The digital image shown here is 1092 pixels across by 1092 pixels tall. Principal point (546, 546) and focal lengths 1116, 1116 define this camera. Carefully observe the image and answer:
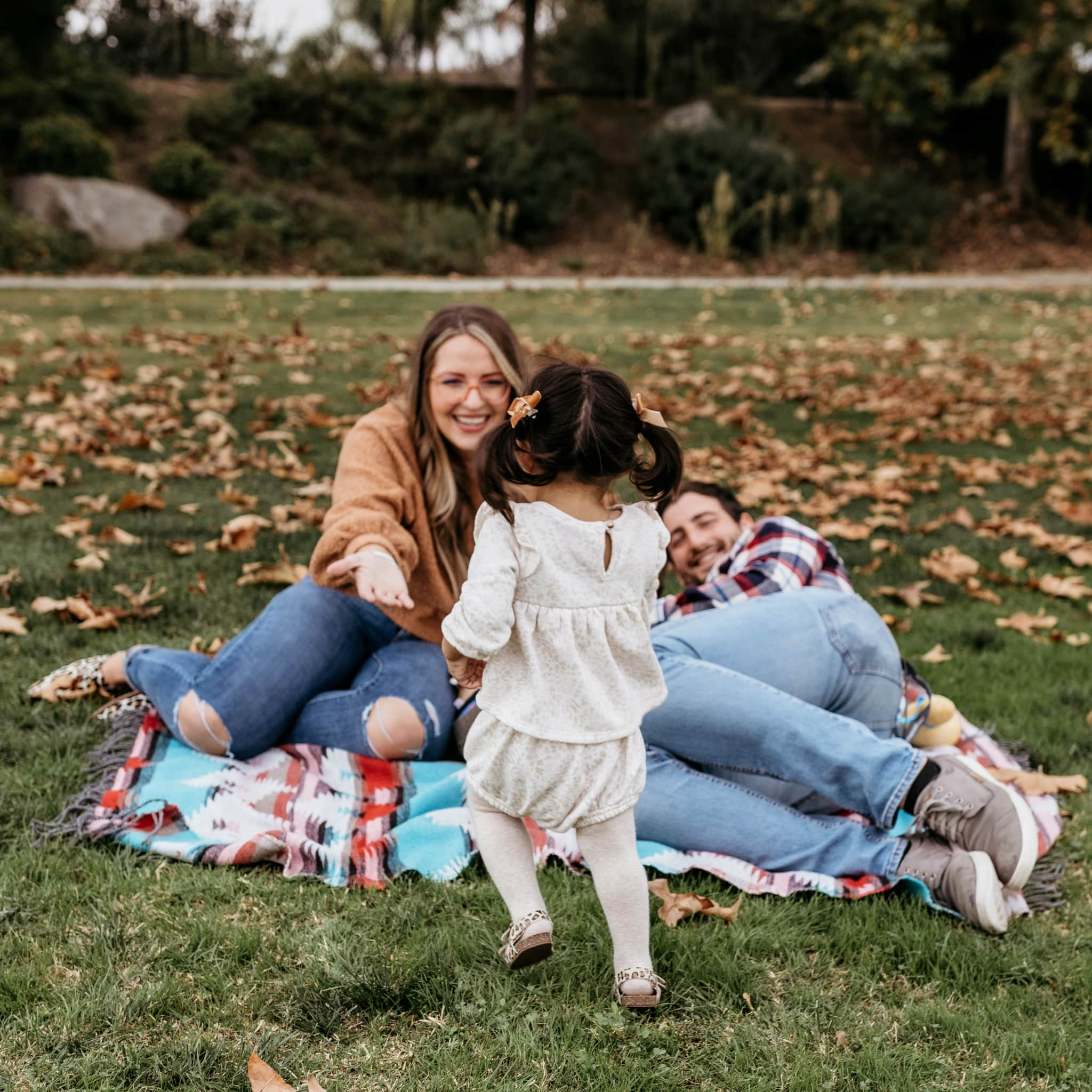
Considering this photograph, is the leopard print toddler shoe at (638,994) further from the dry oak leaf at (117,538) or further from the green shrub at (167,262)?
the green shrub at (167,262)

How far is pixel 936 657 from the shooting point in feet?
13.2

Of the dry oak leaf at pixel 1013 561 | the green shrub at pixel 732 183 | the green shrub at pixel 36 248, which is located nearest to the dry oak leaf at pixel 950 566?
the dry oak leaf at pixel 1013 561

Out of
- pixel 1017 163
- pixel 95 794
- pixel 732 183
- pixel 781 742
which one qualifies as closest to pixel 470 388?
pixel 781 742

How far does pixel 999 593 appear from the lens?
4.80 meters

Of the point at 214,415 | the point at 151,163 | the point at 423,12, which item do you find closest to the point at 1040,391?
the point at 214,415

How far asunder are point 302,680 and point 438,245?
1498cm

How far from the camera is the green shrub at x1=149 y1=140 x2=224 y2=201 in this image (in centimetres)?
1902

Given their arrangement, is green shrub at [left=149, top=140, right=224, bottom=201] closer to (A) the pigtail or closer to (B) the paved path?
(B) the paved path

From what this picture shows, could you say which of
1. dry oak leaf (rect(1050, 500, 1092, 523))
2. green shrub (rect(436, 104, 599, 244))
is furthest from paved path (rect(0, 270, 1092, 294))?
dry oak leaf (rect(1050, 500, 1092, 523))

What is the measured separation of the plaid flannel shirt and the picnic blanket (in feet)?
2.11

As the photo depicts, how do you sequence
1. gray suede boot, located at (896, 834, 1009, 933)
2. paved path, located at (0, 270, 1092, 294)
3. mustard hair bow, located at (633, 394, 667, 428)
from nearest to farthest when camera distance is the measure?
mustard hair bow, located at (633, 394, 667, 428) → gray suede boot, located at (896, 834, 1009, 933) → paved path, located at (0, 270, 1092, 294)

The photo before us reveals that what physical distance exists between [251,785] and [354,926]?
753 millimetres

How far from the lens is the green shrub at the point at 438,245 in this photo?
16.7 metres

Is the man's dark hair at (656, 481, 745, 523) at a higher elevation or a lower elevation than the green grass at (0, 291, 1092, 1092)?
higher
